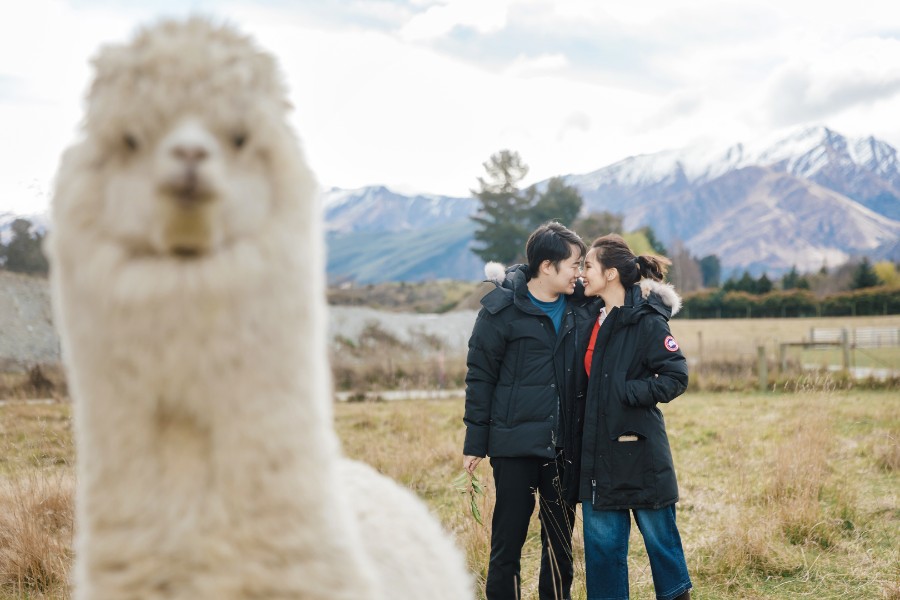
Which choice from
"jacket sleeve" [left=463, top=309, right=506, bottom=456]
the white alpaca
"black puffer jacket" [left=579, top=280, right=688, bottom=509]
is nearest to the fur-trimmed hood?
"black puffer jacket" [left=579, top=280, right=688, bottom=509]

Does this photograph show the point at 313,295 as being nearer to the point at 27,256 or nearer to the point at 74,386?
the point at 74,386

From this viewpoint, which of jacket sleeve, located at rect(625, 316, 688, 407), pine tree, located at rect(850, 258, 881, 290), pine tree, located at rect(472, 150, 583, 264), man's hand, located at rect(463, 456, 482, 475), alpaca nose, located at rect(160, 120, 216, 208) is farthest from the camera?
pine tree, located at rect(850, 258, 881, 290)

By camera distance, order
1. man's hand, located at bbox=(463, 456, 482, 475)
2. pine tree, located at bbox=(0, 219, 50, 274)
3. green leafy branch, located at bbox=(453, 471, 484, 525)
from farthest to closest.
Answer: pine tree, located at bbox=(0, 219, 50, 274) → green leafy branch, located at bbox=(453, 471, 484, 525) → man's hand, located at bbox=(463, 456, 482, 475)

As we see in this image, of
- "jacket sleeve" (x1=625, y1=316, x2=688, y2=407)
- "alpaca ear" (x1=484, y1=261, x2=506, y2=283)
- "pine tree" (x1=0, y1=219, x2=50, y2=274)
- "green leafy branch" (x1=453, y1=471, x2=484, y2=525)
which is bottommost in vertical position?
"green leafy branch" (x1=453, y1=471, x2=484, y2=525)

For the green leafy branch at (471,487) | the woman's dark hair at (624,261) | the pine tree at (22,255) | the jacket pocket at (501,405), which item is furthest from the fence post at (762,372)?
the pine tree at (22,255)

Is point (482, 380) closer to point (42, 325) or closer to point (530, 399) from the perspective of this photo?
point (530, 399)

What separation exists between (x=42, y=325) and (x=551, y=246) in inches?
1017

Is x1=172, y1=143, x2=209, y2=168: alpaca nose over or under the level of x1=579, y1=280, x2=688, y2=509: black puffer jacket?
over

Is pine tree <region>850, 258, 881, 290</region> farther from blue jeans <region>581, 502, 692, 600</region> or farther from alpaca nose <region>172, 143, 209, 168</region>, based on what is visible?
alpaca nose <region>172, 143, 209, 168</region>

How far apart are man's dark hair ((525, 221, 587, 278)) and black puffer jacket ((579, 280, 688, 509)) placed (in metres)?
0.42

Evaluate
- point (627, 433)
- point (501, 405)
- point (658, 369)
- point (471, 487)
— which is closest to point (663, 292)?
point (658, 369)

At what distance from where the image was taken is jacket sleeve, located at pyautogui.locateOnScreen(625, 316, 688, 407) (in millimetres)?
3879

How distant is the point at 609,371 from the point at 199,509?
2.91 metres

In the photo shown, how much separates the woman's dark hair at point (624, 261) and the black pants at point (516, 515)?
44.2 inches
